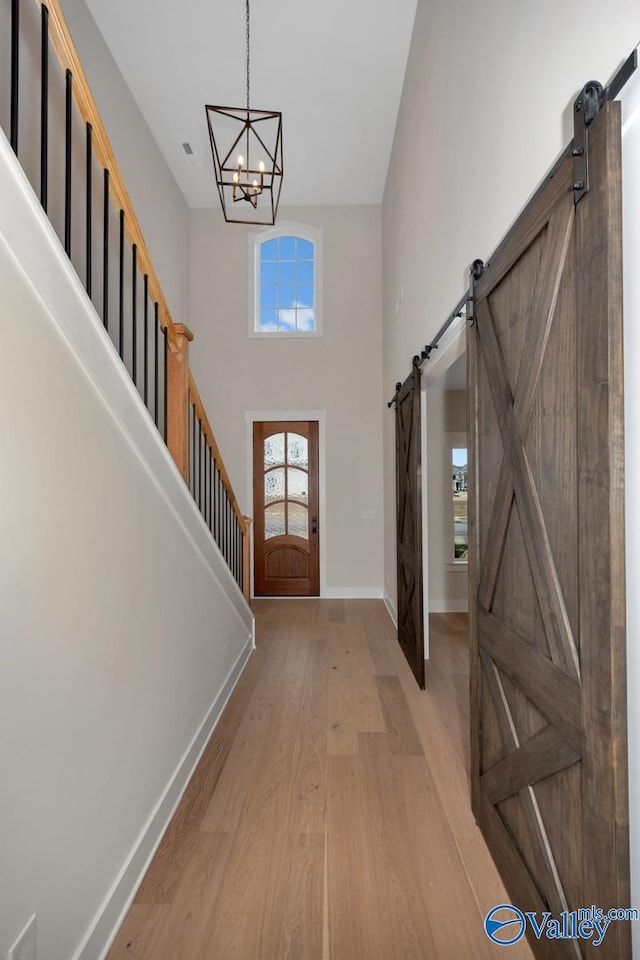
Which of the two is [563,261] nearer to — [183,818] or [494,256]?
[494,256]

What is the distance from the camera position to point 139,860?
1.81 metres

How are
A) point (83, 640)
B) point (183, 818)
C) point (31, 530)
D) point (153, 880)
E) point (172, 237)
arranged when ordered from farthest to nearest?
point (172, 237) < point (183, 818) < point (153, 880) < point (83, 640) < point (31, 530)

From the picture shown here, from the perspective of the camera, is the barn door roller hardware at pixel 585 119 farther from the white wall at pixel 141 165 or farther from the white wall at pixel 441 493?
the white wall at pixel 441 493

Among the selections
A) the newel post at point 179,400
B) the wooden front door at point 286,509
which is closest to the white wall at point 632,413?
the newel post at point 179,400

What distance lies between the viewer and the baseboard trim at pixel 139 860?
149 cm

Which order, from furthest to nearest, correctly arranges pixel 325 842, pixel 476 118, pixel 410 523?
pixel 410 523 < pixel 476 118 < pixel 325 842

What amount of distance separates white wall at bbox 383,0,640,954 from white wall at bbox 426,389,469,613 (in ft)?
4.33

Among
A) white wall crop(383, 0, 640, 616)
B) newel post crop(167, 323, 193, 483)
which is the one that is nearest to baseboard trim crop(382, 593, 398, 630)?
white wall crop(383, 0, 640, 616)

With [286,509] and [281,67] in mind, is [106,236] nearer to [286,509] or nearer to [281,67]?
[281,67]

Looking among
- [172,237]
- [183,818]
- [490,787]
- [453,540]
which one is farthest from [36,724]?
[172,237]

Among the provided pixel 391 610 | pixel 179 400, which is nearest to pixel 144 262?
pixel 179 400

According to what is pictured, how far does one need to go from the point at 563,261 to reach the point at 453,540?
15.6 ft

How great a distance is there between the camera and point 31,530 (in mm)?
1260

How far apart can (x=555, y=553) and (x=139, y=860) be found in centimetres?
182
